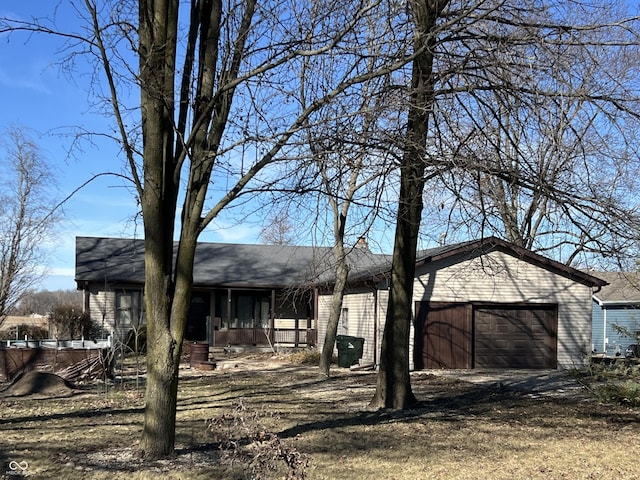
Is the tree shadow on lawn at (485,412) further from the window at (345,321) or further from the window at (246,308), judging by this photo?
the window at (246,308)

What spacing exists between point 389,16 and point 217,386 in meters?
10.7

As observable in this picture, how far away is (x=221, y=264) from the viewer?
3192cm

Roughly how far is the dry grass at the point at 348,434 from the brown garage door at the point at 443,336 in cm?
470

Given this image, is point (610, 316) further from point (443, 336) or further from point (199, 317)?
point (199, 317)

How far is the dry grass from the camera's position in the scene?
24.7 ft

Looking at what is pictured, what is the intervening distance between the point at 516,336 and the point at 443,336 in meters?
2.55

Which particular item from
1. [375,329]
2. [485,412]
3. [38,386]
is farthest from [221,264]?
[485,412]

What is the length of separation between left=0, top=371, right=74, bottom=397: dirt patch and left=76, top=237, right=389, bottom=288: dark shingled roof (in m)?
12.7

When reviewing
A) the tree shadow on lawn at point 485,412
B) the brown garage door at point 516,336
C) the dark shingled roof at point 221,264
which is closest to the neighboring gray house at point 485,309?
the brown garage door at point 516,336

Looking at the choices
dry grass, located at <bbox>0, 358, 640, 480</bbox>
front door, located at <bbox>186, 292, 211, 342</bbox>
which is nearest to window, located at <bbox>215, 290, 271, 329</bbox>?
front door, located at <bbox>186, 292, 211, 342</bbox>

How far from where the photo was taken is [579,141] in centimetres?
872

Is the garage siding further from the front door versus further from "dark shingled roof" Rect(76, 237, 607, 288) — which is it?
the front door

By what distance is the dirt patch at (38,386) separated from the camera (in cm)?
1417

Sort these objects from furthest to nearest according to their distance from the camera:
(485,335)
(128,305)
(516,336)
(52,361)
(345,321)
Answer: (128,305)
(345,321)
(516,336)
(485,335)
(52,361)
